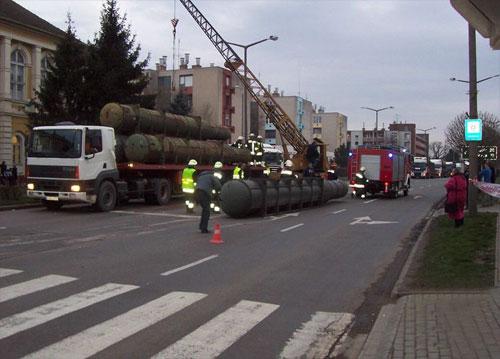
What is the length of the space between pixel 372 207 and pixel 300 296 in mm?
17981

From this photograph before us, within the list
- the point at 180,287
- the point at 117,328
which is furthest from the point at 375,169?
the point at 117,328

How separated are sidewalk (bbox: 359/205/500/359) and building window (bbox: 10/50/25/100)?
136 feet

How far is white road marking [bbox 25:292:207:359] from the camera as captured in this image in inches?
229

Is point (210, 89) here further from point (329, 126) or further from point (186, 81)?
point (329, 126)

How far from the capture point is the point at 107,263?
10734 mm

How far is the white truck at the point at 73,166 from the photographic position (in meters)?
20.0

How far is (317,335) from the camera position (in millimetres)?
6715

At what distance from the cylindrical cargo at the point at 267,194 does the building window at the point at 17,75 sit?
27.9 meters

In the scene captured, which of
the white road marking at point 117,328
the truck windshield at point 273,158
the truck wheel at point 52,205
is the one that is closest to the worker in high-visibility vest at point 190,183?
the truck wheel at point 52,205

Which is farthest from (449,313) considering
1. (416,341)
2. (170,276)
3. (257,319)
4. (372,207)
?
(372,207)

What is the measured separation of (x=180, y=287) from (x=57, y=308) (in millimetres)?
1995

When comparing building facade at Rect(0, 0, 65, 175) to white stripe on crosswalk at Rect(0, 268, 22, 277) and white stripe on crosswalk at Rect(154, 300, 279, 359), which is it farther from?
white stripe on crosswalk at Rect(154, 300, 279, 359)

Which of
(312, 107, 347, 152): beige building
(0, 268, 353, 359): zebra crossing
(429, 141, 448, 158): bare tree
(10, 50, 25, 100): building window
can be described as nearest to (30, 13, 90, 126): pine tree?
(10, 50, 25, 100): building window

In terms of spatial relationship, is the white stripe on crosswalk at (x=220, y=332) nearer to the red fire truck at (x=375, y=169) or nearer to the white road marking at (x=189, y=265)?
the white road marking at (x=189, y=265)
